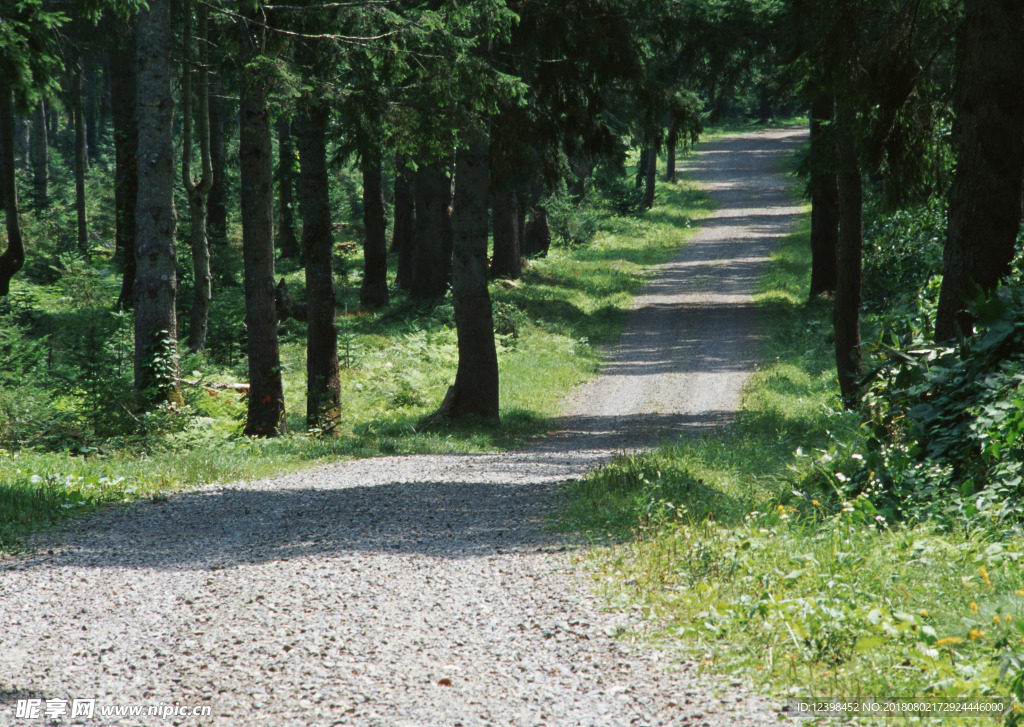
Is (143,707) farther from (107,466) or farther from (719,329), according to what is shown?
(719,329)

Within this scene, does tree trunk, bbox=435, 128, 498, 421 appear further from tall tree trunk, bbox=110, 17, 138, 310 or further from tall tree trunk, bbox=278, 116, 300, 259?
tall tree trunk, bbox=278, 116, 300, 259

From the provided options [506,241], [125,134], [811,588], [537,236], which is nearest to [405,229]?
[506,241]

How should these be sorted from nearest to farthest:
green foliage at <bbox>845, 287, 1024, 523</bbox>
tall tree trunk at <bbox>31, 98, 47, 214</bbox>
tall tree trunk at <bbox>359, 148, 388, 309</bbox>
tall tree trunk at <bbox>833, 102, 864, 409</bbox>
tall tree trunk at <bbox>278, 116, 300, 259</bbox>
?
green foliage at <bbox>845, 287, 1024, 523</bbox>, tall tree trunk at <bbox>833, 102, 864, 409</bbox>, tall tree trunk at <bbox>359, 148, 388, 309</bbox>, tall tree trunk at <bbox>278, 116, 300, 259</bbox>, tall tree trunk at <bbox>31, 98, 47, 214</bbox>

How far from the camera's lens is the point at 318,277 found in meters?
13.6

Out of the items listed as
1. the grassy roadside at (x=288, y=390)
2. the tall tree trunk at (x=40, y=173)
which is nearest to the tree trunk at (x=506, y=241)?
the grassy roadside at (x=288, y=390)

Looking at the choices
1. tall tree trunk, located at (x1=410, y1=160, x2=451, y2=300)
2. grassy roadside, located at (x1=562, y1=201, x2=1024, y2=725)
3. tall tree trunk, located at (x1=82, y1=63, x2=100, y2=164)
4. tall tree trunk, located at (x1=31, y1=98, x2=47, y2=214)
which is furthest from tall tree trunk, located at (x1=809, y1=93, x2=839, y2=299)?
tall tree trunk, located at (x1=82, y1=63, x2=100, y2=164)

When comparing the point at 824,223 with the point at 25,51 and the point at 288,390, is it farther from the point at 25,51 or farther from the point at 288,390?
the point at 25,51

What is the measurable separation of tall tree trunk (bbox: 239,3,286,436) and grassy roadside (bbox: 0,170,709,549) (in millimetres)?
603

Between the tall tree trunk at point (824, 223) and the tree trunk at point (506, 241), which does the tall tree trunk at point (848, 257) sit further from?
the tree trunk at point (506, 241)

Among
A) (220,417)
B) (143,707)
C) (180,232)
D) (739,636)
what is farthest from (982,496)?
(180,232)

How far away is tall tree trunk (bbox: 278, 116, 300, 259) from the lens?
2680cm

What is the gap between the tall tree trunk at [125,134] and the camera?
1795cm

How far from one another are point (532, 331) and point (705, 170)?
4167cm

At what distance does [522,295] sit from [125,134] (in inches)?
461
